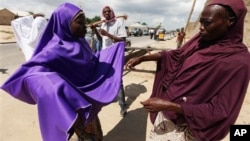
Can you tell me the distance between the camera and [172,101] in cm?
197

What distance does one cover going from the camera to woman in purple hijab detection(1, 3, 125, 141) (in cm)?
Result: 232

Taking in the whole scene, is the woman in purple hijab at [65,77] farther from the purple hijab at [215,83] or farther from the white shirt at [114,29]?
the white shirt at [114,29]

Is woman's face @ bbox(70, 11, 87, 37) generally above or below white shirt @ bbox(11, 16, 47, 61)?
above

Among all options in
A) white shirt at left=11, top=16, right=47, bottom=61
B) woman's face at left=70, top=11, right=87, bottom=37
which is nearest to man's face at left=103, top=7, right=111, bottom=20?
white shirt at left=11, top=16, right=47, bottom=61

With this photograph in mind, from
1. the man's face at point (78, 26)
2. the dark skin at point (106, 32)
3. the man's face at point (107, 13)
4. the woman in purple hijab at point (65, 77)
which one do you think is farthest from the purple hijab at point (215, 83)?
the man's face at point (107, 13)

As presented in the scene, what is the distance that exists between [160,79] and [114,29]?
2.89 m

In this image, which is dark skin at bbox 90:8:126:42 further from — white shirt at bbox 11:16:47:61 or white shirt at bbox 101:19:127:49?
white shirt at bbox 11:16:47:61

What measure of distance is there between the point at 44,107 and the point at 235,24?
1652mm

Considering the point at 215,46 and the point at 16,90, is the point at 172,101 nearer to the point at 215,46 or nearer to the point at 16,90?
the point at 215,46

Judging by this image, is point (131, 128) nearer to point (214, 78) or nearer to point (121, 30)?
point (121, 30)

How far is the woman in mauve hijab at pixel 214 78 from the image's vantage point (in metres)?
1.70

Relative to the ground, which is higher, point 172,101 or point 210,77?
point 210,77

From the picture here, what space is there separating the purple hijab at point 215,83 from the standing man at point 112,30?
9.81ft

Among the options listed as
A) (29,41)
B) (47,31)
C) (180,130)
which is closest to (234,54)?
(180,130)
